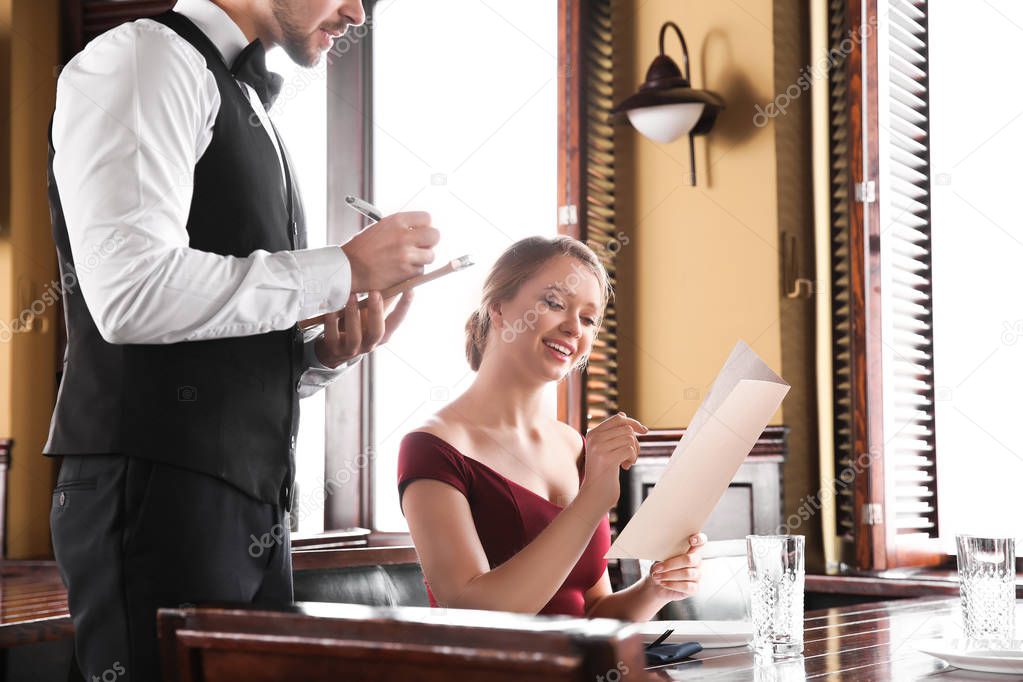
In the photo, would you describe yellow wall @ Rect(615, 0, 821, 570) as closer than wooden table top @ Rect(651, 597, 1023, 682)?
No

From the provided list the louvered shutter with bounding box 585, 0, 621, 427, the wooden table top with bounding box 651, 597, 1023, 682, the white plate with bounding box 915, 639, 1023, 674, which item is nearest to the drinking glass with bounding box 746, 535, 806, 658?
the wooden table top with bounding box 651, 597, 1023, 682

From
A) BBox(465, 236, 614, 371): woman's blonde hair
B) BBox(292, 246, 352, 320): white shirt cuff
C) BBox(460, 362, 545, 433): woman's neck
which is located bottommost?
BBox(460, 362, 545, 433): woman's neck

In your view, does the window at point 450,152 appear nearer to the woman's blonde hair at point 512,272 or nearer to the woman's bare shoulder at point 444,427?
the woman's blonde hair at point 512,272

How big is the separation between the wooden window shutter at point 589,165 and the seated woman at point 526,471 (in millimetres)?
1280

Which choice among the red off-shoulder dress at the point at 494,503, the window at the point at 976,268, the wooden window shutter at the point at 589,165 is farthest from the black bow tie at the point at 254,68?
the window at the point at 976,268

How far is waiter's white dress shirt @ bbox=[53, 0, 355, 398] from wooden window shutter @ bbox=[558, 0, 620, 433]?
7.01 feet

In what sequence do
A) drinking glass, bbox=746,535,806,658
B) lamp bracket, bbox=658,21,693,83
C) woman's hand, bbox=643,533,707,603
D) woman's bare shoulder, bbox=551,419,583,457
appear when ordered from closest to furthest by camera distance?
drinking glass, bbox=746,535,806,658
woman's hand, bbox=643,533,707,603
woman's bare shoulder, bbox=551,419,583,457
lamp bracket, bbox=658,21,693,83

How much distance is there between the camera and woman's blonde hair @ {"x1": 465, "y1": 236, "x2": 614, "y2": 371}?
76.7 inches

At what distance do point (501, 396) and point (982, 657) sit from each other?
91 centimetres

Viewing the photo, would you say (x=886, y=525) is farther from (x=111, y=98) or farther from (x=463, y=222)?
(x=111, y=98)

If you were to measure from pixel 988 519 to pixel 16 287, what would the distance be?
3.48 metres

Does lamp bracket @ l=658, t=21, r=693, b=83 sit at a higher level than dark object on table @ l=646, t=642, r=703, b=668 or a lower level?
higher

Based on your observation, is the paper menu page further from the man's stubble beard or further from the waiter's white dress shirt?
the man's stubble beard

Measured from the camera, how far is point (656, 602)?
170 cm
